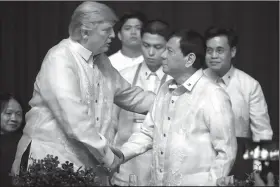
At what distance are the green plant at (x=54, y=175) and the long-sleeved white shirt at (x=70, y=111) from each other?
441 millimetres

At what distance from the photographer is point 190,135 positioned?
5.78 m

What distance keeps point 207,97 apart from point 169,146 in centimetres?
42

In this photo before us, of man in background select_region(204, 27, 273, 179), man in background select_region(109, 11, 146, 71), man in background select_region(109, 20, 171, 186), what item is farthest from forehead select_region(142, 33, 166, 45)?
man in background select_region(109, 11, 146, 71)

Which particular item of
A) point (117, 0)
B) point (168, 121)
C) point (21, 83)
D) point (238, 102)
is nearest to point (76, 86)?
point (168, 121)

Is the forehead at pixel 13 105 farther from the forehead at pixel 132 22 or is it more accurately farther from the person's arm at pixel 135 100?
the forehead at pixel 132 22

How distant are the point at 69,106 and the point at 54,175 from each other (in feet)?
2.12

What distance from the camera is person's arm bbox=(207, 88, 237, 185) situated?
556 cm

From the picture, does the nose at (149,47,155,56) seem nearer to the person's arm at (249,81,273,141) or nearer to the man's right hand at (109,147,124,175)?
the person's arm at (249,81,273,141)

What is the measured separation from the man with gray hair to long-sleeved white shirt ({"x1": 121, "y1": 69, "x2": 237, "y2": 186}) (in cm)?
31

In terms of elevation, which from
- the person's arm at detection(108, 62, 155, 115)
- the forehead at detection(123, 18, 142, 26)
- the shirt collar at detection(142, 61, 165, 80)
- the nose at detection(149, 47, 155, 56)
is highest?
the forehead at detection(123, 18, 142, 26)

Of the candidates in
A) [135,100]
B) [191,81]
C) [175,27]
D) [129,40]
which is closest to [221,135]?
[191,81]

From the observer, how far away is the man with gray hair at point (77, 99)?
5910 millimetres

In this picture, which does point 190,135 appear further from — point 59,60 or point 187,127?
point 59,60

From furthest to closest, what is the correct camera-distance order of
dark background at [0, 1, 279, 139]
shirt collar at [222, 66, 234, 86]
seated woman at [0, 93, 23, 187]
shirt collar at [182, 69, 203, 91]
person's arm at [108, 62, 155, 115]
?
dark background at [0, 1, 279, 139] < shirt collar at [222, 66, 234, 86] < seated woman at [0, 93, 23, 187] < person's arm at [108, 62, 155, 115] < shirt collar at [182, 69, 203, 91]
